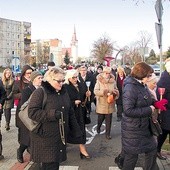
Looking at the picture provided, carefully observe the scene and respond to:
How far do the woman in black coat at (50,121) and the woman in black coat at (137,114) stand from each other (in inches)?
33.0

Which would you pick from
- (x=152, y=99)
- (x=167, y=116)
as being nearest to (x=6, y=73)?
(x=167, y=116)

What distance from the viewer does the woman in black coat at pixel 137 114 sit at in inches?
180

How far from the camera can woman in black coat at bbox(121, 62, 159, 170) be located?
4582mm

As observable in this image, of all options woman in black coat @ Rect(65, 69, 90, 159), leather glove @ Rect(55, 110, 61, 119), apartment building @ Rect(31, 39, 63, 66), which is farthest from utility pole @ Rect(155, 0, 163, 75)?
apartment building @ Rect(31, 39, 63, 66)

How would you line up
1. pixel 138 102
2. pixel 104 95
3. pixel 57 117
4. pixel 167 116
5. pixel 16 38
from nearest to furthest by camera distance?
pixel 57 117 < pixel 138 102 < pixel 167 116 < pixel 104 95 < pixel 16 38

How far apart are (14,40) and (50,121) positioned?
4672 inches

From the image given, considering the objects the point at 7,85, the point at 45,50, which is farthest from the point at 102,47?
the point at 7,85

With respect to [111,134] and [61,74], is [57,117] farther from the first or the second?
[111,134]

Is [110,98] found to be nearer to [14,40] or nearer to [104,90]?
[104,90]

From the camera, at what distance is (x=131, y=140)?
15.3ft

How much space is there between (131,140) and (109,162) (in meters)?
2.12

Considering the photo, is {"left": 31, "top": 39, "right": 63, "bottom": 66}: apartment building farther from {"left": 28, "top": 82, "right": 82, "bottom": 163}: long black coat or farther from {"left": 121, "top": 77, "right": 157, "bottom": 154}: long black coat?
{"left": 28, "top": 82, "right": 82, "bottom": 163}: long black coat

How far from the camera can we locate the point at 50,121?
4.30 metres

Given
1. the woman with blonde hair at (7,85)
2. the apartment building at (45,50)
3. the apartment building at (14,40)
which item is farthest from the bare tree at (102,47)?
the woman with blonde hair at (7,85)
